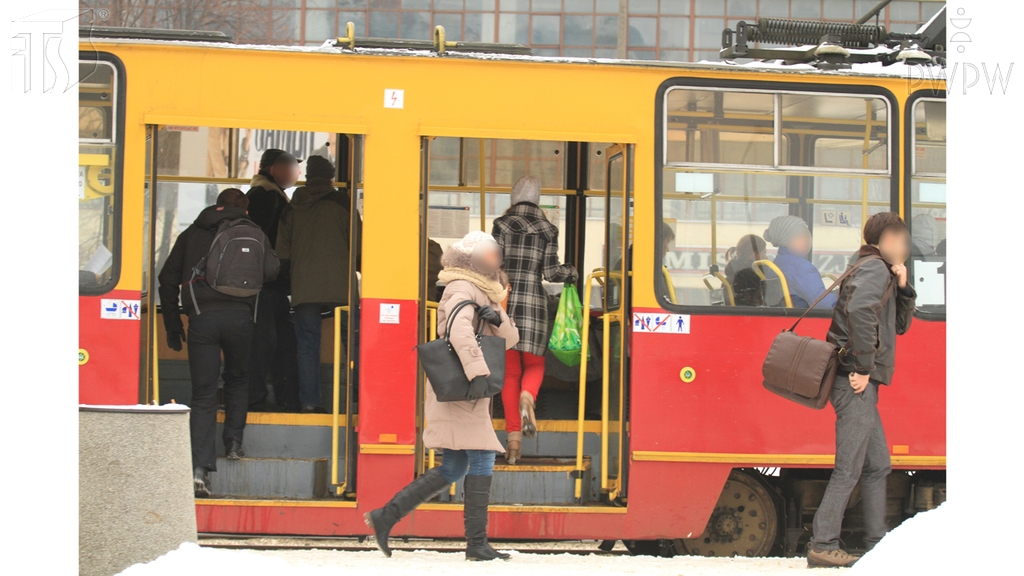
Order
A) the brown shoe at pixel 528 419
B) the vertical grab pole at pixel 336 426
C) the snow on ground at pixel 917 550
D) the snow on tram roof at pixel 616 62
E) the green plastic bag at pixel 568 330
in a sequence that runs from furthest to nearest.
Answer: the green plastic bag at pixel 568 330 < the brown shoe at pixel 528 419 < the vertical grab pole at pixel 336 426 < the snow on tram roof at pixel 616 62 < the snow on ground at pixel 917 550

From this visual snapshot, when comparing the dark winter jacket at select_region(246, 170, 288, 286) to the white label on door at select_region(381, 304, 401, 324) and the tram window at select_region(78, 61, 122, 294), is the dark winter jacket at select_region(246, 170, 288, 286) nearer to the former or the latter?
the tram window at select_region(78, 61, 122, 294)

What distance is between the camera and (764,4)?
21.2 m

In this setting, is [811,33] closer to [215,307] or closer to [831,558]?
[831,558]

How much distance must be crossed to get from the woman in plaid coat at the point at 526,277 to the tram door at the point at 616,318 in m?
0.34

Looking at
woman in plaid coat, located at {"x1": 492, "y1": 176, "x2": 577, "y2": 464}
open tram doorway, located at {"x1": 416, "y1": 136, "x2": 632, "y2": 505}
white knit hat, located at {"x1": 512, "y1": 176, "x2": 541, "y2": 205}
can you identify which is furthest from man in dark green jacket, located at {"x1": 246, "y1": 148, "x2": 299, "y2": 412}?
white knit hat, located at {"x1": 512, "y1": 176, "x2": 541, "y2": 205}

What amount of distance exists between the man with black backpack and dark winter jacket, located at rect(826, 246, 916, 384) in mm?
3196

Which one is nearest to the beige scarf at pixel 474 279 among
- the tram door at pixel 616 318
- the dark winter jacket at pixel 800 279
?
the tram door at pixel 616 318

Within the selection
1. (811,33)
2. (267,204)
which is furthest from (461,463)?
(811,33)

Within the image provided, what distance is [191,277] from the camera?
16.4 feet

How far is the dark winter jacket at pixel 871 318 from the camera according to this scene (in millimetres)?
4102

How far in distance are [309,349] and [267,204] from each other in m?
1.14

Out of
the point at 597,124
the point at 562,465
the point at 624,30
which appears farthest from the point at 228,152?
the point at 624,30

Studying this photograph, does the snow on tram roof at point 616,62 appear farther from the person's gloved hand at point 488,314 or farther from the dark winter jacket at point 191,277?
the person's gloved hand at point 488,314

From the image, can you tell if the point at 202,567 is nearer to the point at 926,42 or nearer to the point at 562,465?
the point at 562,465
